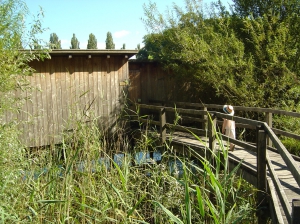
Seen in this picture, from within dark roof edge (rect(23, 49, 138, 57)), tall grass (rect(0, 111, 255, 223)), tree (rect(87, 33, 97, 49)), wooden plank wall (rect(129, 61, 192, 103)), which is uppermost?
tree (rect(87, 33, 97, 49))

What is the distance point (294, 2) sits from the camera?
392 inches

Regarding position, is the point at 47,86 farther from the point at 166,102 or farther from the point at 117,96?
the point at 166,102

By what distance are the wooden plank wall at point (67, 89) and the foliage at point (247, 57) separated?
74.1 inches

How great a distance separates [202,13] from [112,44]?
3163 centimetres

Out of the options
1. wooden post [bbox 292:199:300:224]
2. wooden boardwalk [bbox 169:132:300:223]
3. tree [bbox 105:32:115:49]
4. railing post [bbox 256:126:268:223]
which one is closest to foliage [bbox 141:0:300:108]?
wooden boardwalk [bbox 169:132:300:223]

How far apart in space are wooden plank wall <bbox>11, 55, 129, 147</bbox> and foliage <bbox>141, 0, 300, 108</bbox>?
74.1 inches

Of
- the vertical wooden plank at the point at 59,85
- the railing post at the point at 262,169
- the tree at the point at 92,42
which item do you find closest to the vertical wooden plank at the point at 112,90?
the vertical wooden plank at the point at 59,85

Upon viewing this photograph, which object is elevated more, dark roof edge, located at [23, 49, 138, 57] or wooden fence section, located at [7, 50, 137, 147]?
dark roof edge, located at [23, 49, 138, 57]

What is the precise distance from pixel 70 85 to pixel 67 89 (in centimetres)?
13

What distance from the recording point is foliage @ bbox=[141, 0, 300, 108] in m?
9.45

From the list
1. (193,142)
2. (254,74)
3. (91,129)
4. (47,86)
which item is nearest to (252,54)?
(254,74)

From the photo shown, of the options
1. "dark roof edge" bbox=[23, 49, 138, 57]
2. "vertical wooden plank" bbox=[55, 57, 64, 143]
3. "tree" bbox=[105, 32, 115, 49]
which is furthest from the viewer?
"tree" bbox=[105, 32, 115, 49]

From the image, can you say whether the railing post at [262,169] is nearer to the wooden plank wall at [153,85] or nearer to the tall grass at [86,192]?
the tall grass at [86,192]

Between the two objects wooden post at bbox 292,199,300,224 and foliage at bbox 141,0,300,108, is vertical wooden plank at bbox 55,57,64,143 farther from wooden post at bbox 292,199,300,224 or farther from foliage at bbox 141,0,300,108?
wooden post at bbox 292,199,300,224
